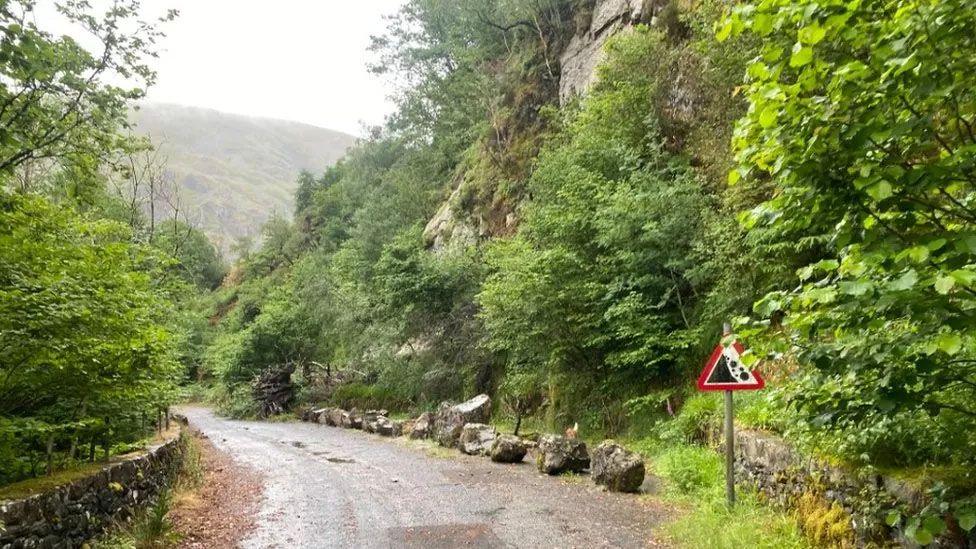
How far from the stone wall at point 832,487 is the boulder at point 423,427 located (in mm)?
10478

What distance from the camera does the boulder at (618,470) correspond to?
8.70m

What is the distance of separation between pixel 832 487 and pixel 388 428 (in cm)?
1545

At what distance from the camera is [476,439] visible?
13.7 metres

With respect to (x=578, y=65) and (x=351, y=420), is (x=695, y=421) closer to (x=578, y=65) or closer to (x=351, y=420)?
(x=351, y=420)

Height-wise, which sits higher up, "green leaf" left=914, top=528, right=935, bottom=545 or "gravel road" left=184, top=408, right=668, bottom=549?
"green leaf" left=914, top=528, right=935, bottom=545

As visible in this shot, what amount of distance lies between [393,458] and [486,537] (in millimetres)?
7352

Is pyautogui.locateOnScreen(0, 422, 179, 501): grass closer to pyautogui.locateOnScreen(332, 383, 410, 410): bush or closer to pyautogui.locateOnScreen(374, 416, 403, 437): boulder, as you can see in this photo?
pyautogui.locateOnScreen(374, 416, 403, 437): boulder

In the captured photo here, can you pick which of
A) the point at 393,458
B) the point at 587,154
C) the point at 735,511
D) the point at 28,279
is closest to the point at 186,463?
the point at 393,458

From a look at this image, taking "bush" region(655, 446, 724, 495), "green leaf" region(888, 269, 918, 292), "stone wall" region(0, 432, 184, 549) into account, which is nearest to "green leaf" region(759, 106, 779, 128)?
"green leaf" region(888, 269, 918, 292)

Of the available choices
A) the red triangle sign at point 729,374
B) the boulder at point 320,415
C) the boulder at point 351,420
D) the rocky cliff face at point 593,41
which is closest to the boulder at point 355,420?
the boulder at point 351,420

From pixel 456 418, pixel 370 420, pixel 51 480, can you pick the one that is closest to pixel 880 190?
pixel 51 480

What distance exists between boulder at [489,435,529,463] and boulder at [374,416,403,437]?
6.91m

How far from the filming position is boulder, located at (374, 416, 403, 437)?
1839 cm

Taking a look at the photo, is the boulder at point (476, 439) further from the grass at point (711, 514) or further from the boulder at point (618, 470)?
the grass at point (711, 514)
